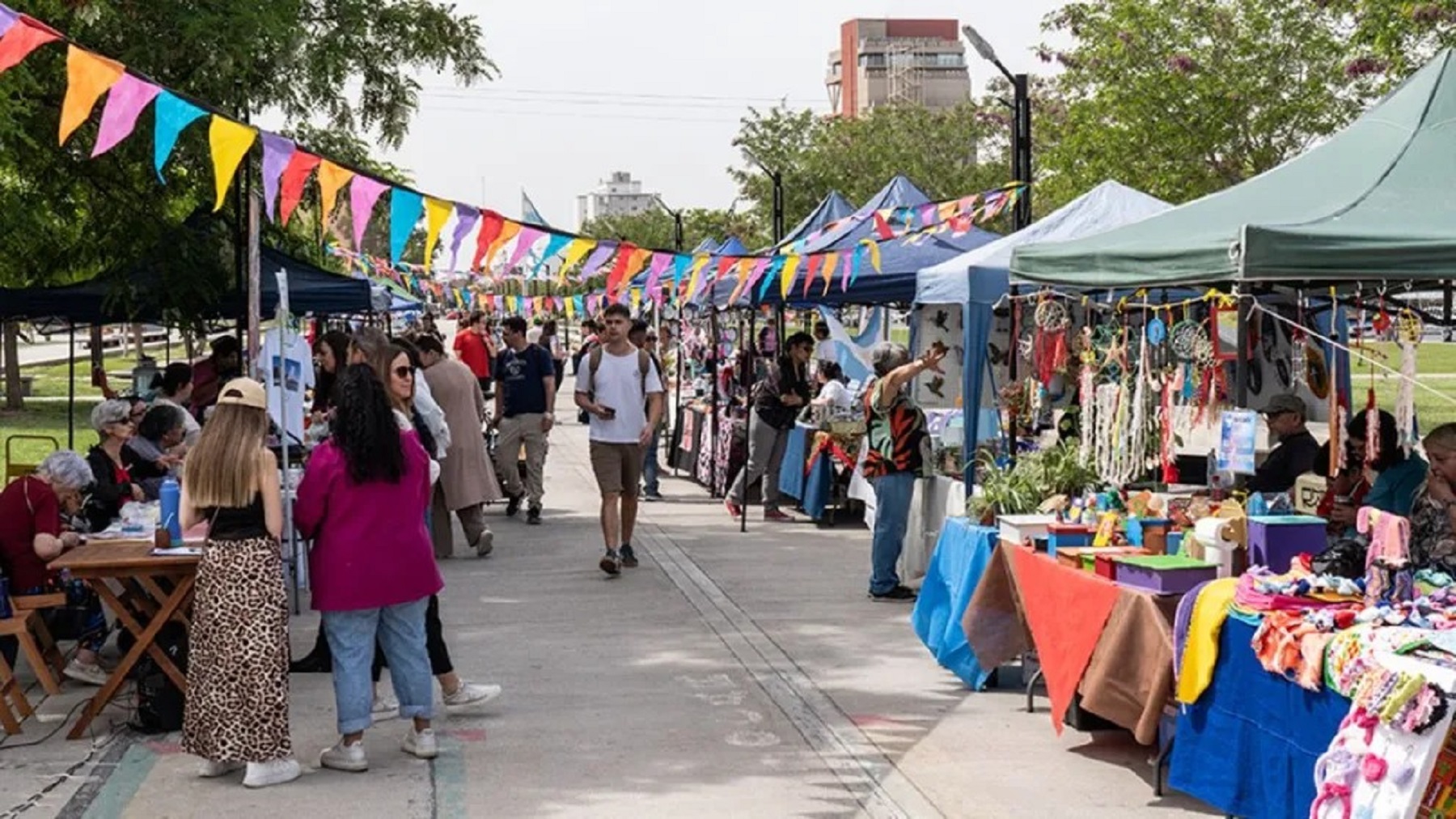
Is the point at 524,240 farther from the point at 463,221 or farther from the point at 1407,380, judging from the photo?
the point at 1407,380

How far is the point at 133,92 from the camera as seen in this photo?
8.56 m

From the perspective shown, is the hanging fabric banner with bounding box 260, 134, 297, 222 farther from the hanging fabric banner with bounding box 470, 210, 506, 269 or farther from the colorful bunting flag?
the hanging fabric banner with bounding box 470, 210, 506, 269

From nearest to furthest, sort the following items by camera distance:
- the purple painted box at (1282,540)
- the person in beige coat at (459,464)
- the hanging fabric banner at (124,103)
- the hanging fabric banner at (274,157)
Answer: the purple painted box at (1282,540) < the hanging fabric banner at (124,103) < the hanging fabric banner at (274,157) < the person in beige coat at (459,464)

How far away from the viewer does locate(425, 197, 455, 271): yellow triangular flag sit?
9766 mm

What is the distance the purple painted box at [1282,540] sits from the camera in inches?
262

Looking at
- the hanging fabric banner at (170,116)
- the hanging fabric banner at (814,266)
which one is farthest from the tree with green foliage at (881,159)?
the hanging fabric banner at (170,116)

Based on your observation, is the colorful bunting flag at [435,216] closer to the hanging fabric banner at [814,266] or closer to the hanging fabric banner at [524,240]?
the hanging fabric banner at [524,240]

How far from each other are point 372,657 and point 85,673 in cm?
264

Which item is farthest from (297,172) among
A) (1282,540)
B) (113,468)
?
(1282,540)

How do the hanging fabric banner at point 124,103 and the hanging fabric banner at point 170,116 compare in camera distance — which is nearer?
the hanging fabric banner at point 124,103

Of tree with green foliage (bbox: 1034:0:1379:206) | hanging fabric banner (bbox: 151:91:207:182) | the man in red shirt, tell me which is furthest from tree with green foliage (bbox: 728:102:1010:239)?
hanging fabric banner (bbox: 151:91:207:182)

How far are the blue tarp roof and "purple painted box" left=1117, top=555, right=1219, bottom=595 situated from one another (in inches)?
188

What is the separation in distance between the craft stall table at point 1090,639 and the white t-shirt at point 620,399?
4.32m

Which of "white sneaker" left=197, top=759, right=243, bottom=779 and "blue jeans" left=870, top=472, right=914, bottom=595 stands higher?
"blue jeans" left=870, top=472, right=914, bottom=595
